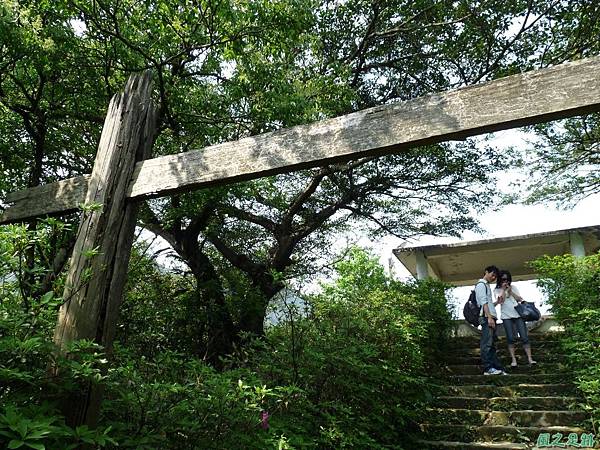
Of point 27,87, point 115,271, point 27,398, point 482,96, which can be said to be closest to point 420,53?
point 27,87

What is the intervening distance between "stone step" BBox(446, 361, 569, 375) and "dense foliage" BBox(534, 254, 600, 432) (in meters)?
0.42

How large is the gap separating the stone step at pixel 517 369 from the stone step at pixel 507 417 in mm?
1375

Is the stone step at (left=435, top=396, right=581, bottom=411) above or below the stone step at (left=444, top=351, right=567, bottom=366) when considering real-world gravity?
below

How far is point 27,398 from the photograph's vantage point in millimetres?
1908

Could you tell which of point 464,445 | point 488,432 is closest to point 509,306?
point 488,432

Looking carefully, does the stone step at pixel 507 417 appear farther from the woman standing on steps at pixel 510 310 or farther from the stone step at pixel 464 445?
the woman standing on steps at pixel 510 310

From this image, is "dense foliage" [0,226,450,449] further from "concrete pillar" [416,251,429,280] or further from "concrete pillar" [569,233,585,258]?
"concrete pillar" [569,233,585,258]

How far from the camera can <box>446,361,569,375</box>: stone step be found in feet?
21.9

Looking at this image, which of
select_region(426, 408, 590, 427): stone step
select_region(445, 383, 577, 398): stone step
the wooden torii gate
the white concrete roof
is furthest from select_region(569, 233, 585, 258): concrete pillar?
the wooden torii gate

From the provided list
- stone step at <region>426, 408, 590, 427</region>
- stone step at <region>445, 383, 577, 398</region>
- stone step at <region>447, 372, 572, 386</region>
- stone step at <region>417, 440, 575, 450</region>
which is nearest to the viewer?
stone step at <region>417, 440, 575, 450</region>

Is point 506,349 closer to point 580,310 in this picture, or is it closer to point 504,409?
point 580,310

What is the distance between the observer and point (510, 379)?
6473 millimetres

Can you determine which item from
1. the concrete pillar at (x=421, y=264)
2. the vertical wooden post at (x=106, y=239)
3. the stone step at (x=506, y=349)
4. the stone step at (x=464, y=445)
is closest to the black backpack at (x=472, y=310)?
the stone step at (x=506, y=349)

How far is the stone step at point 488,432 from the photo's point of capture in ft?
15.9
